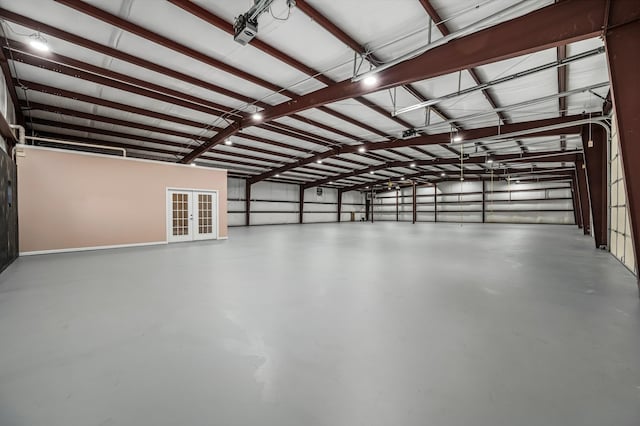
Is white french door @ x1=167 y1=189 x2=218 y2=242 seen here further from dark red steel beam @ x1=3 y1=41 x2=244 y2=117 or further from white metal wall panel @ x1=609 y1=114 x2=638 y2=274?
white metal wall panel @ x1=609 y1=114 x2=638 y2=274

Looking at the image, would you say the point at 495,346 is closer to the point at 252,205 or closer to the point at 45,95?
the point at 45,95

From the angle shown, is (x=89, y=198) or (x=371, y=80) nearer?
(x=371, y=80)

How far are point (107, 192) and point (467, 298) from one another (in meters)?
8.78

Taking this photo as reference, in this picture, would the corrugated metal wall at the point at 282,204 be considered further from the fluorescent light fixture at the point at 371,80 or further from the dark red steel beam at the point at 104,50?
the fluorescent light fixture at the point at 371,80

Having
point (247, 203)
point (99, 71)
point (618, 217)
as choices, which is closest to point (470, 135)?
point (618, 217)

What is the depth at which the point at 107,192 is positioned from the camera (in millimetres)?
7234

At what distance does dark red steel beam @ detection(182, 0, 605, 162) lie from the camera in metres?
3.14

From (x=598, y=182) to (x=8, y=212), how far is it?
13.4 meters

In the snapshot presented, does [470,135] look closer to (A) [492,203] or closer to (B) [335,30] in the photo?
(B) [335,30]

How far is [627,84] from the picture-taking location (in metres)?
2.64

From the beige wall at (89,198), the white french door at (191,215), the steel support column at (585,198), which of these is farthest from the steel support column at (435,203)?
the beige wall at (89,198)

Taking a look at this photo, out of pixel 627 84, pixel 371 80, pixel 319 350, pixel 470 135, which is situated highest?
pixel 470 135

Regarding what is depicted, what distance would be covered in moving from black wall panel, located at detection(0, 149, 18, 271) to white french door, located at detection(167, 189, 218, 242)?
324 centimetres

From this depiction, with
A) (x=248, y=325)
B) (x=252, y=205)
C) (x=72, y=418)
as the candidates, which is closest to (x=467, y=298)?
(x=248, y=325)
